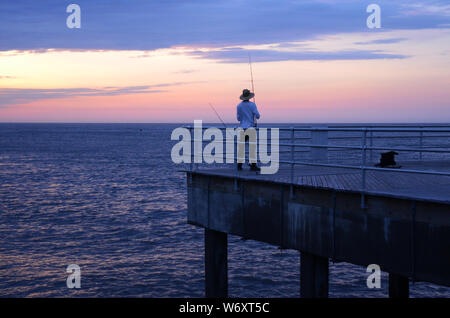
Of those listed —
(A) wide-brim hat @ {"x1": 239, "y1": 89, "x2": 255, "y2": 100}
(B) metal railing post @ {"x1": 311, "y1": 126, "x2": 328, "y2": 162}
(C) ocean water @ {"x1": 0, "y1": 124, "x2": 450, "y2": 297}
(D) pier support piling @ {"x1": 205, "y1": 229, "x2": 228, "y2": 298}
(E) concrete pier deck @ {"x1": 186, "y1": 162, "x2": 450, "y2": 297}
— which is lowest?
(C) ocean water @ {"x1": 0, "y1": 124, "x2": 450, "y2": 297}

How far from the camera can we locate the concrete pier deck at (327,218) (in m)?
8.21

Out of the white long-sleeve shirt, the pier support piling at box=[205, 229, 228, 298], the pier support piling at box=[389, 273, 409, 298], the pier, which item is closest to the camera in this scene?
the pier

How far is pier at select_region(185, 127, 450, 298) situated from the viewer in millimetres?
8195

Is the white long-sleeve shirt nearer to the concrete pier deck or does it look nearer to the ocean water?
the concrete pier deck

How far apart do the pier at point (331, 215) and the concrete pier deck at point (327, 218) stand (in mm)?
16

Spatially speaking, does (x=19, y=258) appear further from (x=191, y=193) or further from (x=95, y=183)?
(x=95, y=183)

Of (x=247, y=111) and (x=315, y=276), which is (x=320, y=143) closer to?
(x=247, y=111)

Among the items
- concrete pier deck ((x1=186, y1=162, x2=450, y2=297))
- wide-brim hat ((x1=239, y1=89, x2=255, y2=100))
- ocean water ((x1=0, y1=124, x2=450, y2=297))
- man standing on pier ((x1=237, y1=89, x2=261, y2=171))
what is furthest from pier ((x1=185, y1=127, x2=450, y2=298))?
ocean water ((x1=0, y1=124, x2=450, y2=297))

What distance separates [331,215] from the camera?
965cm

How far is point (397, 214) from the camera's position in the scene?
856cm

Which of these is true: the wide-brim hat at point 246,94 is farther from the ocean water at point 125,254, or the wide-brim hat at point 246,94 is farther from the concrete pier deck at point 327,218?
the ocean water at point 125,254

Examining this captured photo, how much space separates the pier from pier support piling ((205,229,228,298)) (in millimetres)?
24

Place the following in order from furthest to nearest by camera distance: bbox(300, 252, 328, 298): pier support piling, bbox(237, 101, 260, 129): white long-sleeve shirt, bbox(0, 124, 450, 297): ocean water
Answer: bbox(0, 124, 450, 297): ocean water
bbox(237, 101, 260, 129): white long-sleeve shirt
bbox(300, 252, 328, 298): pier support piling
